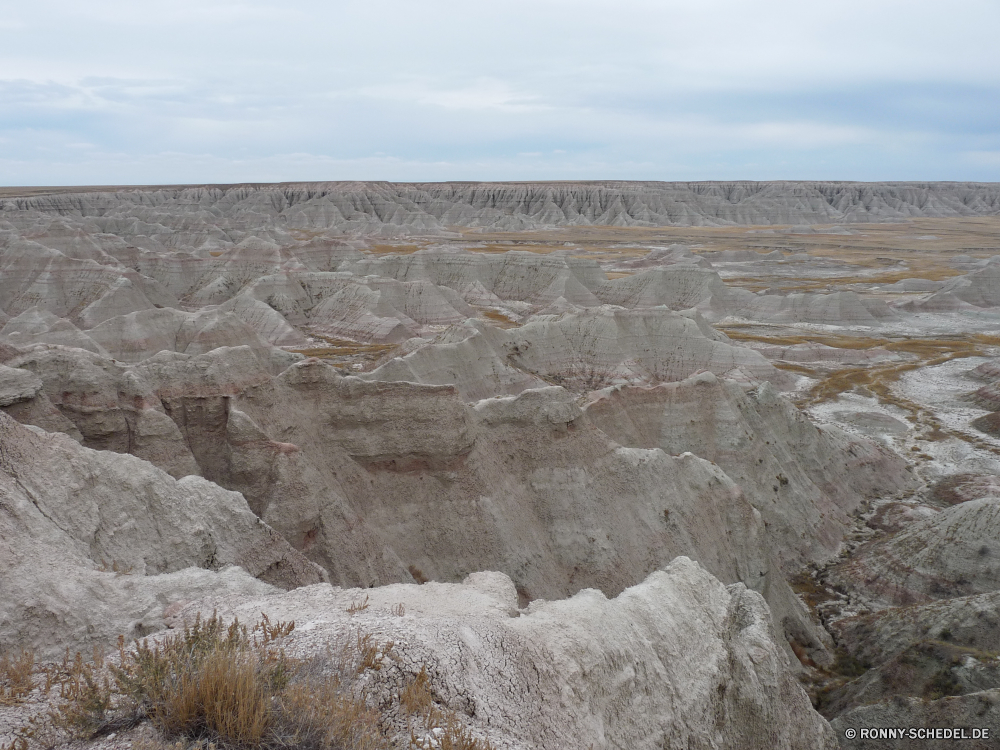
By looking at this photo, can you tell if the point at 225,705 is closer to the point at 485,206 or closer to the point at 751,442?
the point at 751,442

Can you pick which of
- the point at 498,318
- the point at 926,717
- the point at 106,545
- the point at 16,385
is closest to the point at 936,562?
the point at 926,717

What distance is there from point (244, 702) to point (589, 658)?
152 inches

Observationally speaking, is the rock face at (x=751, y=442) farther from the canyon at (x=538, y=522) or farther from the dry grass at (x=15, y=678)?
the dry grass at (x=15, y=678)

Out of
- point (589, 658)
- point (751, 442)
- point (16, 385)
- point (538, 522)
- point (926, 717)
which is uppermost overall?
point (16, 385)

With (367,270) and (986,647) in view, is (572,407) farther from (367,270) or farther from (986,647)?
(367,270)

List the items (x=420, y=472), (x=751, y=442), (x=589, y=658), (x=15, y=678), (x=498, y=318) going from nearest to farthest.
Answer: (x=15, y=678) → (x=589, y=658) → (x=420, y=472) → (x=751, y=442) → (x=498, y=318)

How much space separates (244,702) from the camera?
14.1 feet

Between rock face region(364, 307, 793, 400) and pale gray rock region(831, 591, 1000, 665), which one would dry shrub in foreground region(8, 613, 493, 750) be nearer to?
pale gray rock region(831, 591, 1000, 665)

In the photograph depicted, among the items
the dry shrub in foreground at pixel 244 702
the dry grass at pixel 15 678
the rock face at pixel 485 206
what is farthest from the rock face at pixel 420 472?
the rock face at pixel 485 206

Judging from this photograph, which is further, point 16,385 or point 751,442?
point 751,442

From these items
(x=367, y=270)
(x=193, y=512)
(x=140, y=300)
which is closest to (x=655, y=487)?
(x=193, y=512)

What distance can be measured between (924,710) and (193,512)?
12.4m

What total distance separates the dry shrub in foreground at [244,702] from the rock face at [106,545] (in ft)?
4.50

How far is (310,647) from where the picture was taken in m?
5.64
